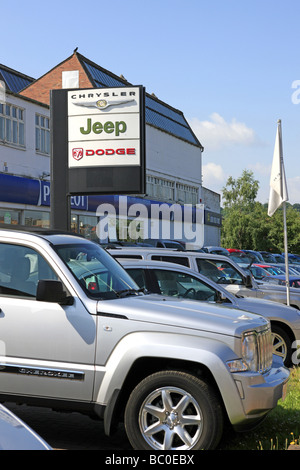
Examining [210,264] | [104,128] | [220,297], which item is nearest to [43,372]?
[220,297]

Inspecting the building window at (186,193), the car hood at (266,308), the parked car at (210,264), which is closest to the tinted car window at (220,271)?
the parked car at (210,264)

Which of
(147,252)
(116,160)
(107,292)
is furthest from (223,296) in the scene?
(116,160)

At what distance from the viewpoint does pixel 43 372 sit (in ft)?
17.7

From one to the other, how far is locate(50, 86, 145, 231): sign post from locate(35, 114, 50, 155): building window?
72.9 ft

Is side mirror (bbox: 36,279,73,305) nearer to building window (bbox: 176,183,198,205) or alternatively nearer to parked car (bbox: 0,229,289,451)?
parked car (bbox: 0,229,289,451)

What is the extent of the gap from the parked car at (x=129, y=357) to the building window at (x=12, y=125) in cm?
2827

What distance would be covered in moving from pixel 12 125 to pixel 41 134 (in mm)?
3217

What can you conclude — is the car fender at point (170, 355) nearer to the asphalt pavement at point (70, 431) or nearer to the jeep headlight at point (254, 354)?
the jeep headlight at point (254, 354)

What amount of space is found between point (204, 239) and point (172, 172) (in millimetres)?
8274

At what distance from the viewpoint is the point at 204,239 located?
210ft

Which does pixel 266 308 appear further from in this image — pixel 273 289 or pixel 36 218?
pixel 36 218

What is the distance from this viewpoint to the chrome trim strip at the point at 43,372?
5328 mm

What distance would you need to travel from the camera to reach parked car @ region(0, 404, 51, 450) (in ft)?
9.01
